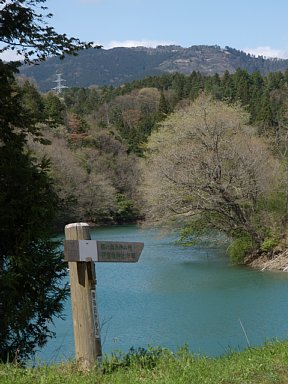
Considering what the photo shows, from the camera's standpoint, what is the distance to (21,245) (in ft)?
21.4

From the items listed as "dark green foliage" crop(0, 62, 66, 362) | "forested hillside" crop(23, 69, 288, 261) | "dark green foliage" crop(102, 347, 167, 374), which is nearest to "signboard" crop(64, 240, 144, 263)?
"dark green foliage" crop(102, 347, 167, 374)

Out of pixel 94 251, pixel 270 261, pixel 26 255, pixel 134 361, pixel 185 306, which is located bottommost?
pixel 270 261

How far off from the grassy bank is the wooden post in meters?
0.13

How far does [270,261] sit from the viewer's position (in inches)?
808

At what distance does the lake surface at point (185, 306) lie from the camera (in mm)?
10102

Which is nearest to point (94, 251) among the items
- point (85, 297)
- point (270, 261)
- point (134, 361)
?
point (85, 297)

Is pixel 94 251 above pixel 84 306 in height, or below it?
above

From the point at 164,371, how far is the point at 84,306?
28.0 inches

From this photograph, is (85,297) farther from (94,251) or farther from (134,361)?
(134,361)

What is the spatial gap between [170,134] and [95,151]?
71.1 ft

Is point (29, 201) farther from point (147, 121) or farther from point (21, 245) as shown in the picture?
point (147, 121)

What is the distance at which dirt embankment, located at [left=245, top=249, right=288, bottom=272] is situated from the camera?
1997 centimetres

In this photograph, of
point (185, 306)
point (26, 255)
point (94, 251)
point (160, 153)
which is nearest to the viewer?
point (94, 251)

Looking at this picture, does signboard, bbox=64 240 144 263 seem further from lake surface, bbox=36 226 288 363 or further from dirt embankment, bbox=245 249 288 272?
Answer: dirt embankment, bbox=245 249 288 272
